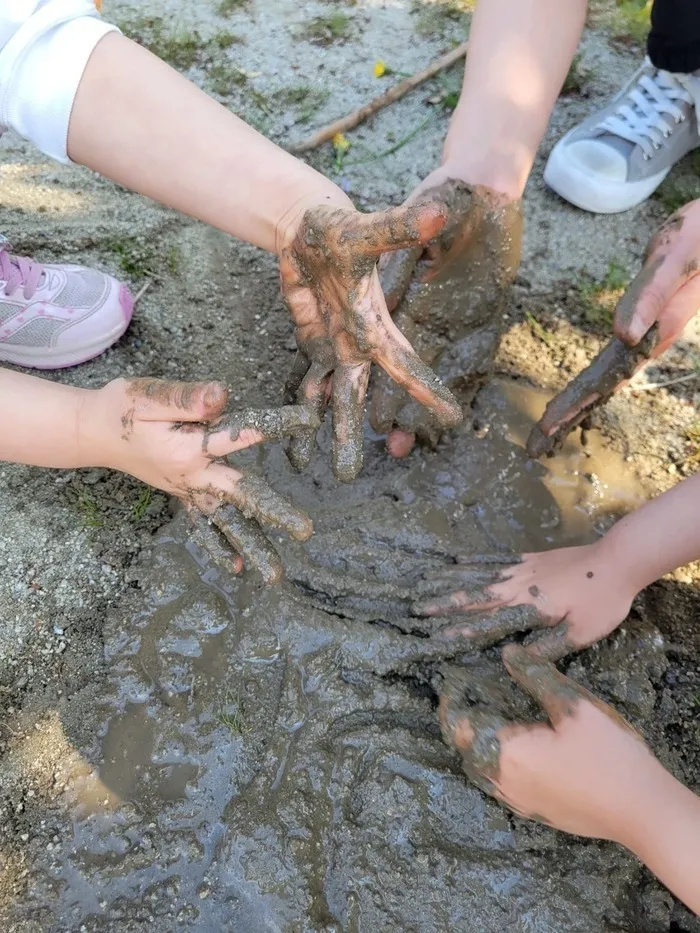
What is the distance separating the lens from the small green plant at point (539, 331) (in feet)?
7.55

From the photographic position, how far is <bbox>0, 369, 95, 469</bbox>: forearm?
156 centimetres

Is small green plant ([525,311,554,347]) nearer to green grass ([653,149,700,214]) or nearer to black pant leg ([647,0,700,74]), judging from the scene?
green grass ([653,149,700,214])

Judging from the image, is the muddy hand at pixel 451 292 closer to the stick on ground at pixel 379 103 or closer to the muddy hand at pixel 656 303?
the muddy hand at pixel 656 303

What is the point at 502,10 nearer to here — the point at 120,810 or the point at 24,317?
the point at 24,317

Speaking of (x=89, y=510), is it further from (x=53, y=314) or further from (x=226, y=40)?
(x=226, y=40)

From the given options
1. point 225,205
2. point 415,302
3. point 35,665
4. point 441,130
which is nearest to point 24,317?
point 225,205

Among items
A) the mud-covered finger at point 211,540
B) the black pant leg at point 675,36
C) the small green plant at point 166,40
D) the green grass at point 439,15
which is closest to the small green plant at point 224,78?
the small green plant at point 166,40

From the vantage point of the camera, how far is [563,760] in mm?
1374

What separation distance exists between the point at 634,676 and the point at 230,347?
57.9 inches

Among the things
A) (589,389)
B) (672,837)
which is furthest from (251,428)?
(672,837)

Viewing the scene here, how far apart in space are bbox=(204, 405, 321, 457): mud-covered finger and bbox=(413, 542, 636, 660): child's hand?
60cm

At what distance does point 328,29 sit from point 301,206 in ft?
6.91

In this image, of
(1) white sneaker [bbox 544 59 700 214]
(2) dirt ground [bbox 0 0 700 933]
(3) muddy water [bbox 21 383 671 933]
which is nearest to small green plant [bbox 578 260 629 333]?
(2) dirt ground [bbox 0 0 700 933]

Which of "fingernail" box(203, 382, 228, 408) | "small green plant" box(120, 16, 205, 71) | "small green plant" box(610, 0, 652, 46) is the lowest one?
"fingernail" box(203, 382, 228, 408)
